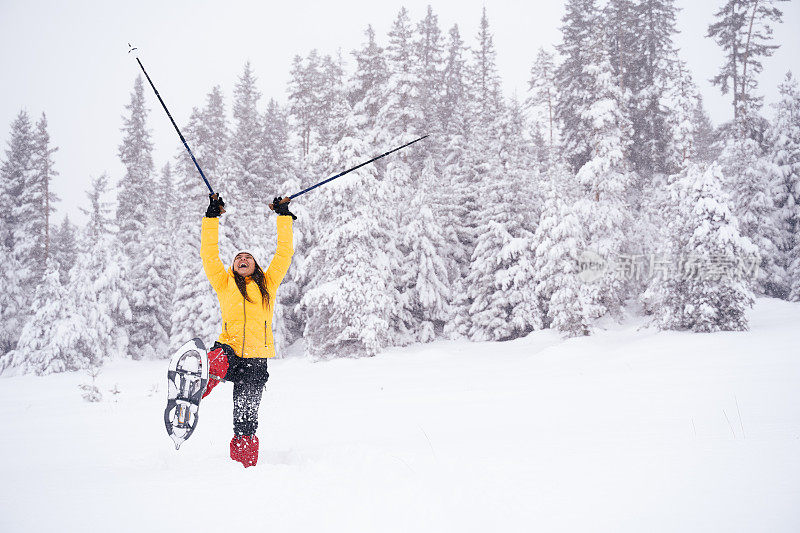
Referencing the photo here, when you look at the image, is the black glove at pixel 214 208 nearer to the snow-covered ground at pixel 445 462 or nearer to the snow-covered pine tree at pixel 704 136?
the snow-covered ground at pixel 445 462

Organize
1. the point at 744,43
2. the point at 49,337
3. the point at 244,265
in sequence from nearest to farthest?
the point at 244,265 → the point at 49,337 → the point at 744,43

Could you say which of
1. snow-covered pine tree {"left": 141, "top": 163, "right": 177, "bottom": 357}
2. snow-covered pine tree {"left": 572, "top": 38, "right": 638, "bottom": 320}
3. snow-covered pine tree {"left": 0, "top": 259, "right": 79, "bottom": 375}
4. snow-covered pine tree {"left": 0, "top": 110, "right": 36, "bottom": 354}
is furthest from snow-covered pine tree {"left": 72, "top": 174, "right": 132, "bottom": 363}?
snow-covered pine tree {"left": 572, "top": 38, "right": 638, "bottom": 320}

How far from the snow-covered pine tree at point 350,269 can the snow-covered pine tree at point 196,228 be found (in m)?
5.97

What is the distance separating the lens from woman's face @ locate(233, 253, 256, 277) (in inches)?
171

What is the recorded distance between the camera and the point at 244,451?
4.02 meters

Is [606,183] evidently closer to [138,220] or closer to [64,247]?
[138,220]

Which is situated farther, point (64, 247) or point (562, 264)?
point (64, 247)

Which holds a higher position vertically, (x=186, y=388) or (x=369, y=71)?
(x=369, y=71)

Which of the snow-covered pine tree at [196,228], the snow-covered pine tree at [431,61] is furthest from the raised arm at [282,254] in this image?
the snow-covered pine tree at [431,61]

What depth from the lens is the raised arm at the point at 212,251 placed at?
14.4 ft

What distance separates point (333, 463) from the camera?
147 inches

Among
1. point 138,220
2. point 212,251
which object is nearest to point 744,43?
point 212,251

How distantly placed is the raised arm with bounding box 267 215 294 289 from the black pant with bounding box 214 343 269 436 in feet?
2.66

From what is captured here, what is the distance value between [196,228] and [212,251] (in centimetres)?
2205
